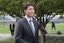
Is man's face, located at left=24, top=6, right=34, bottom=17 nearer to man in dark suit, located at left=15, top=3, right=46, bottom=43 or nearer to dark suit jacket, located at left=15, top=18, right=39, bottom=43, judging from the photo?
man in dark suit, located at left=15, top=3, right=46, bottom=43

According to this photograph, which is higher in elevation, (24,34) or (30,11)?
(30,11)

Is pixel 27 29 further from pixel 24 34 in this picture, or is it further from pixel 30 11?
pixel 30 11

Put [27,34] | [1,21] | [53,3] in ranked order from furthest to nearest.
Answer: [1,21] < [53,3] < [27,34]

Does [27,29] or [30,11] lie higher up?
[30,11]

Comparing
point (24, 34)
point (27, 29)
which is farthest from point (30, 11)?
point (24, 34)

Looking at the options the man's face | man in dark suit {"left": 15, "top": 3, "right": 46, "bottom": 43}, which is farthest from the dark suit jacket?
the man's face

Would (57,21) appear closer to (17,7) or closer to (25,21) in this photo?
(17,7)

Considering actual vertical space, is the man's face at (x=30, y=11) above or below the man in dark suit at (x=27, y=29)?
above

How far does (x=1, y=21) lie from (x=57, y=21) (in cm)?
1153

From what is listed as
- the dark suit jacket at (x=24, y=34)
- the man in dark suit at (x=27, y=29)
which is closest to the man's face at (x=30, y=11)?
the man in dark suit at (x=27, y=29)

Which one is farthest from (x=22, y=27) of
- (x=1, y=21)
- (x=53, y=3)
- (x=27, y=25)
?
(x=1, y=21)

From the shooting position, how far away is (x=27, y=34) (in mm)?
4648

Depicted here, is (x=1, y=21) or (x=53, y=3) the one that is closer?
(x=53, y=3)

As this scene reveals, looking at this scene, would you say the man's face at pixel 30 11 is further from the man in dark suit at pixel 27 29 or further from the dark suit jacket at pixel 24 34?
the dark suit jacket at pixel 24 34
